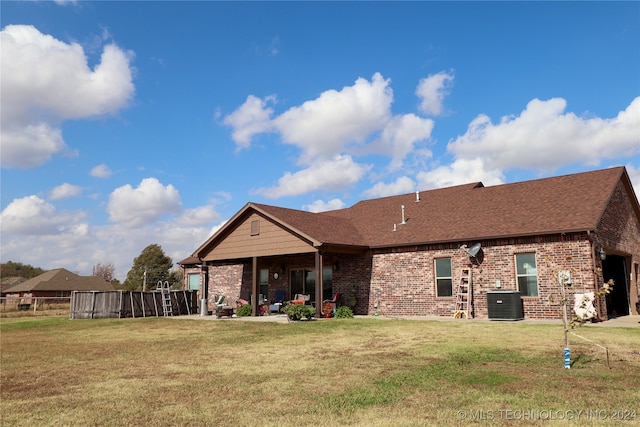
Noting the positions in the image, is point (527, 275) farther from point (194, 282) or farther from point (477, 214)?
point (194, 282)

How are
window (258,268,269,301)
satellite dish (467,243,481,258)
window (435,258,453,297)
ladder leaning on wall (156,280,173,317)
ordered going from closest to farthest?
satellite dish (467,243,481,258), window (435,258,453,297), ladder leaning on wall (156,280,173,317), window (258,268,269,301)

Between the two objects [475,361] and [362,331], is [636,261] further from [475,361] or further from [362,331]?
[475,361]

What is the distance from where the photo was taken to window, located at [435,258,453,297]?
1892 centimetres

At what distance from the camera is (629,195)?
20.7 m

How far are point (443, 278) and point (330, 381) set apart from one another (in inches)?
516

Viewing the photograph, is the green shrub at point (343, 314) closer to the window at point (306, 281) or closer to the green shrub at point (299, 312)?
the green shrub at point (299, 312)

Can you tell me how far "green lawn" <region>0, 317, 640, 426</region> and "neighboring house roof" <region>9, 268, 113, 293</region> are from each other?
51775mm

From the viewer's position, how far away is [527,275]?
672 inches

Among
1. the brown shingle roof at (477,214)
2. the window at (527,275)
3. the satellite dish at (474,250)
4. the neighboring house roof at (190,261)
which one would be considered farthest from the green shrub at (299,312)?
the neighboring house roof at (190,261)

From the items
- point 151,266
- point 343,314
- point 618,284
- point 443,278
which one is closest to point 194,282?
point 343,314

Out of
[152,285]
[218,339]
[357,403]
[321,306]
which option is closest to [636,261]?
[321,306]

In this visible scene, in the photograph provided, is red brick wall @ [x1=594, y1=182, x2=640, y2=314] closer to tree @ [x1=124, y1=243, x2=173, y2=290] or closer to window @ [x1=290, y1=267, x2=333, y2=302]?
window @ [x1=290, y1=267, x2=333, y2=302]

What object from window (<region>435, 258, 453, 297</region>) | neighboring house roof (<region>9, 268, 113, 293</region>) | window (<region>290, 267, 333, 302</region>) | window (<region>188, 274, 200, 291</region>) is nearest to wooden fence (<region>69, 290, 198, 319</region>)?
window (<region>188, 274, 200, 291</region>)

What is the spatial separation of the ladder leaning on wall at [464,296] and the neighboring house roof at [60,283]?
53.7 metres
